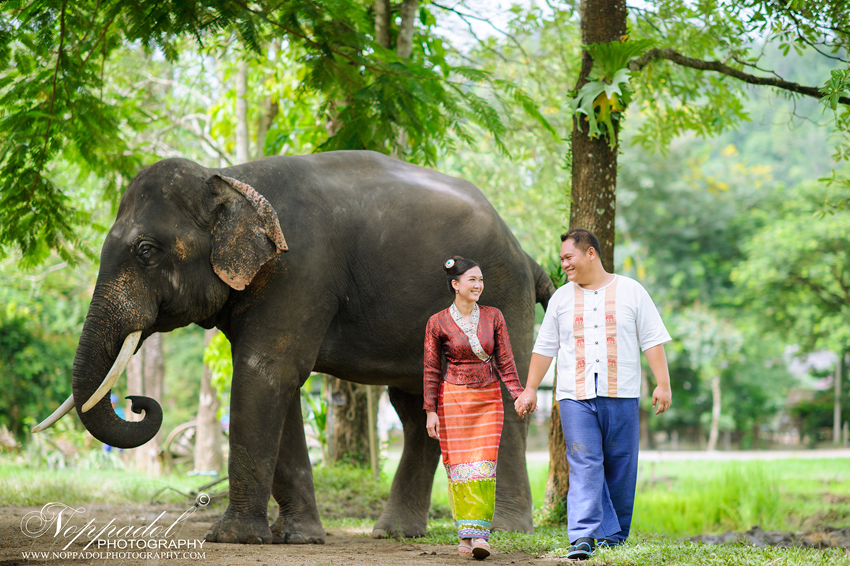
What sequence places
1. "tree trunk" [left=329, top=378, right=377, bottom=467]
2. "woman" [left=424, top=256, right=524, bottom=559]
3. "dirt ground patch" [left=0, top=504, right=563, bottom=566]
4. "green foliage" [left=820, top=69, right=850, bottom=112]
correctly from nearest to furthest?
1. "dirt ground patch" [left=0, top=504, right=563, bottom=566]
2. "woman" [left=424, top=256, right=524, bottom=559]
3. "green foliage" [left=820, top=69, right=850, bottom=112]
4. "tree trunk" [left=329, top=378, right=377, bottom=467]

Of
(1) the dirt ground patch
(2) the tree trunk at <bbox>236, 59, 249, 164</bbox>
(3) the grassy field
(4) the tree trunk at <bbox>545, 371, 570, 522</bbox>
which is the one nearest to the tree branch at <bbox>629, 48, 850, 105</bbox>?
(4) the tree trunk at <bbox>545, 371, 570, 522</bbox>

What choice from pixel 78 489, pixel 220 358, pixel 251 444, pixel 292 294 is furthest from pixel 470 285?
pixel 220 358

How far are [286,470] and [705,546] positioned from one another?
2.82 m

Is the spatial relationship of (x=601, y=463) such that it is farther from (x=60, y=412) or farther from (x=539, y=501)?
(x=539, y=501)

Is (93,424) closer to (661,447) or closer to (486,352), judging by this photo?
(486,352)

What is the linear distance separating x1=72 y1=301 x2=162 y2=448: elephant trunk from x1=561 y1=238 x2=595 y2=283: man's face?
105 inches

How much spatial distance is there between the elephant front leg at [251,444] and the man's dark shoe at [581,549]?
6.54 ft

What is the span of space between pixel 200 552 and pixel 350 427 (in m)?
4.96

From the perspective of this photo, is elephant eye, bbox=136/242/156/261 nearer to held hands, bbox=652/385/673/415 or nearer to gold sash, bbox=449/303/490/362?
gold sash, bbox=449/303/490/362

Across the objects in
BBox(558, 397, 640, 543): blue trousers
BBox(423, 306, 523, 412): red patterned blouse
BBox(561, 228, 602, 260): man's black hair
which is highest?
BBox(561, 228, 602, 260): man's black hair

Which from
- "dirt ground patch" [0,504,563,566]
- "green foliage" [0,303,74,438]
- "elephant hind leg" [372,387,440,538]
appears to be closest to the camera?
"dirt ground patch" [0,504,563,566]

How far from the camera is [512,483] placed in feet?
19.0

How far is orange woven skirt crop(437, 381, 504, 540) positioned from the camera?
460cm

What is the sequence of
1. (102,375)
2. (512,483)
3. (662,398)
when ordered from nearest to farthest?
(662,398) < (102,375) < (512,483)
